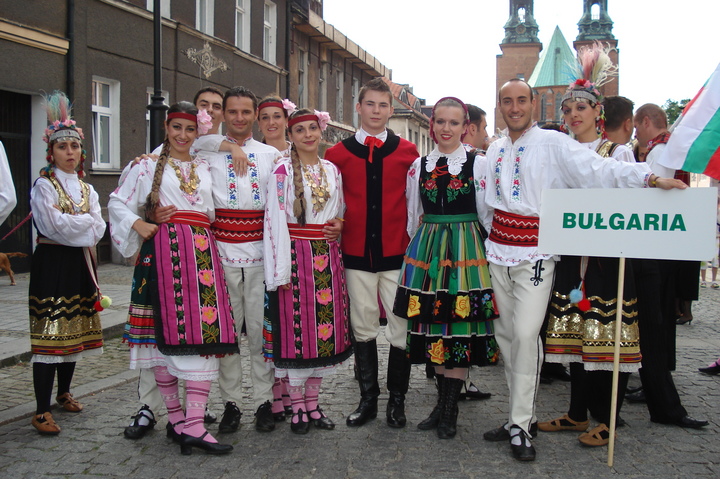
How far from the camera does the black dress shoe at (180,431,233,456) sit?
3.84 m

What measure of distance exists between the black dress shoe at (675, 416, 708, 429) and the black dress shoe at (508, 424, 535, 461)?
116 cm

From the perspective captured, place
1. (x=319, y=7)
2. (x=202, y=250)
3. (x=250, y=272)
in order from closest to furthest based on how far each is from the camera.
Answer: (x=202, y=250), (x=250, y=272), (x=319, y=7)

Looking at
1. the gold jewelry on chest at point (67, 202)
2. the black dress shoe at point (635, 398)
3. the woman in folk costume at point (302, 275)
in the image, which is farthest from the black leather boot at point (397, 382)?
the gold jewelry on chest at point (67, 202)

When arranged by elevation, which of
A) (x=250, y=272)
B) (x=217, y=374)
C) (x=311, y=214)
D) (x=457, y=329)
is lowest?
(x=217, y=374)

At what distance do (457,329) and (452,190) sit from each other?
2.77 feet

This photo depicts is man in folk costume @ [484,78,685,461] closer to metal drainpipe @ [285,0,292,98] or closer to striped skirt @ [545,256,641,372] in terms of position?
striped skirt @ [545,256,641,372]

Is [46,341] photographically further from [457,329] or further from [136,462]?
[457,329]

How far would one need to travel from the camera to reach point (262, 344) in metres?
4.41

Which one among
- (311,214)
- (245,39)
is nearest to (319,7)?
(245,39)

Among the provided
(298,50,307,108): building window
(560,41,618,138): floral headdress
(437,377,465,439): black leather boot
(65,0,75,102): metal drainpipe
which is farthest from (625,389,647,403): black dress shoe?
(298,50,307,108): building window

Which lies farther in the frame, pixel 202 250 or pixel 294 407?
pixel 294 407

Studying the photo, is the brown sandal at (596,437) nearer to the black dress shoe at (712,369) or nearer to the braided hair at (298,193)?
the braided hair at (298,193)

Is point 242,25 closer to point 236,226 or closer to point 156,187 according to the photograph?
point 236,226

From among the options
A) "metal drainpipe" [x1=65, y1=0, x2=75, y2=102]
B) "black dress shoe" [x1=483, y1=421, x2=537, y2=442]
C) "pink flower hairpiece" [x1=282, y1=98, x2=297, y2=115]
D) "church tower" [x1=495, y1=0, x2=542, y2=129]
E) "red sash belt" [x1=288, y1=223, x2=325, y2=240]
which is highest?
"church tower" [x1=495, y1=0, x2=542, y2=129]
